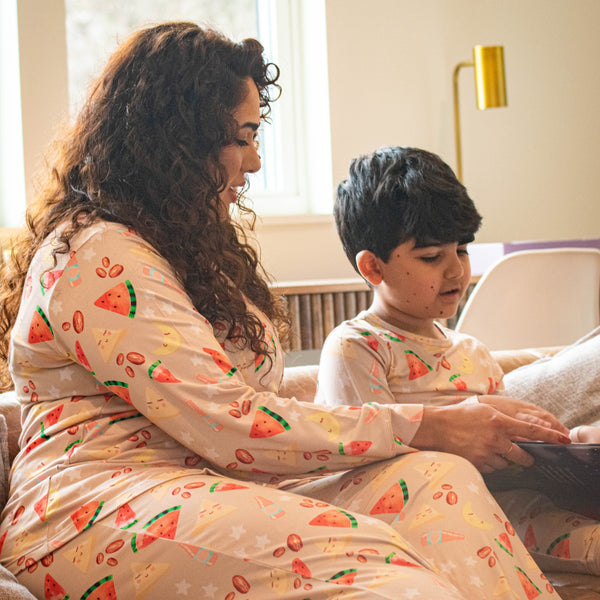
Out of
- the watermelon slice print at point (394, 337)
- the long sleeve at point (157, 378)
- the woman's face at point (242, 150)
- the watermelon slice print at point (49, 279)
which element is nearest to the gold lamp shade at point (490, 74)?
the watermelon slice print at point (394, 337)

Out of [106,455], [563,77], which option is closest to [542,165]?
[563,77]

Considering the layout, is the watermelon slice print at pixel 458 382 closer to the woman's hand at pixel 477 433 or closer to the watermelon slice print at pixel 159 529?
the woman's hand at pixel 477 433

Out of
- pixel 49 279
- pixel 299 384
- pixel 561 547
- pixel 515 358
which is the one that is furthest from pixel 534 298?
pixel 49 279

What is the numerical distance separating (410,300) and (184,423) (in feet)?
2.00

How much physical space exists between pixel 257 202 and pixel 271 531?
3306 mm

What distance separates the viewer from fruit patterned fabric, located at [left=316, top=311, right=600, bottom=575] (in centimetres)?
136

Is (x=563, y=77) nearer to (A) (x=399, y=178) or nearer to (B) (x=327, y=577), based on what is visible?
(A) (x=399, y=178)

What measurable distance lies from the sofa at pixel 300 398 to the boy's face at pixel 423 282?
0.27 meters

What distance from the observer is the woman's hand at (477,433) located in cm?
117

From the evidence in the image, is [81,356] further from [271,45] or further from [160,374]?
[271,45]

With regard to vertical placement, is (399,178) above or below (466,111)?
below

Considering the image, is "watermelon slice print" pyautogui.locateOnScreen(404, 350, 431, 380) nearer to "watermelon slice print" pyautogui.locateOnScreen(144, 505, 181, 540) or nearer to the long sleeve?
the long sleeve

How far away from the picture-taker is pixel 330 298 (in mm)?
3252

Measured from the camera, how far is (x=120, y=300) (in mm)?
1056
